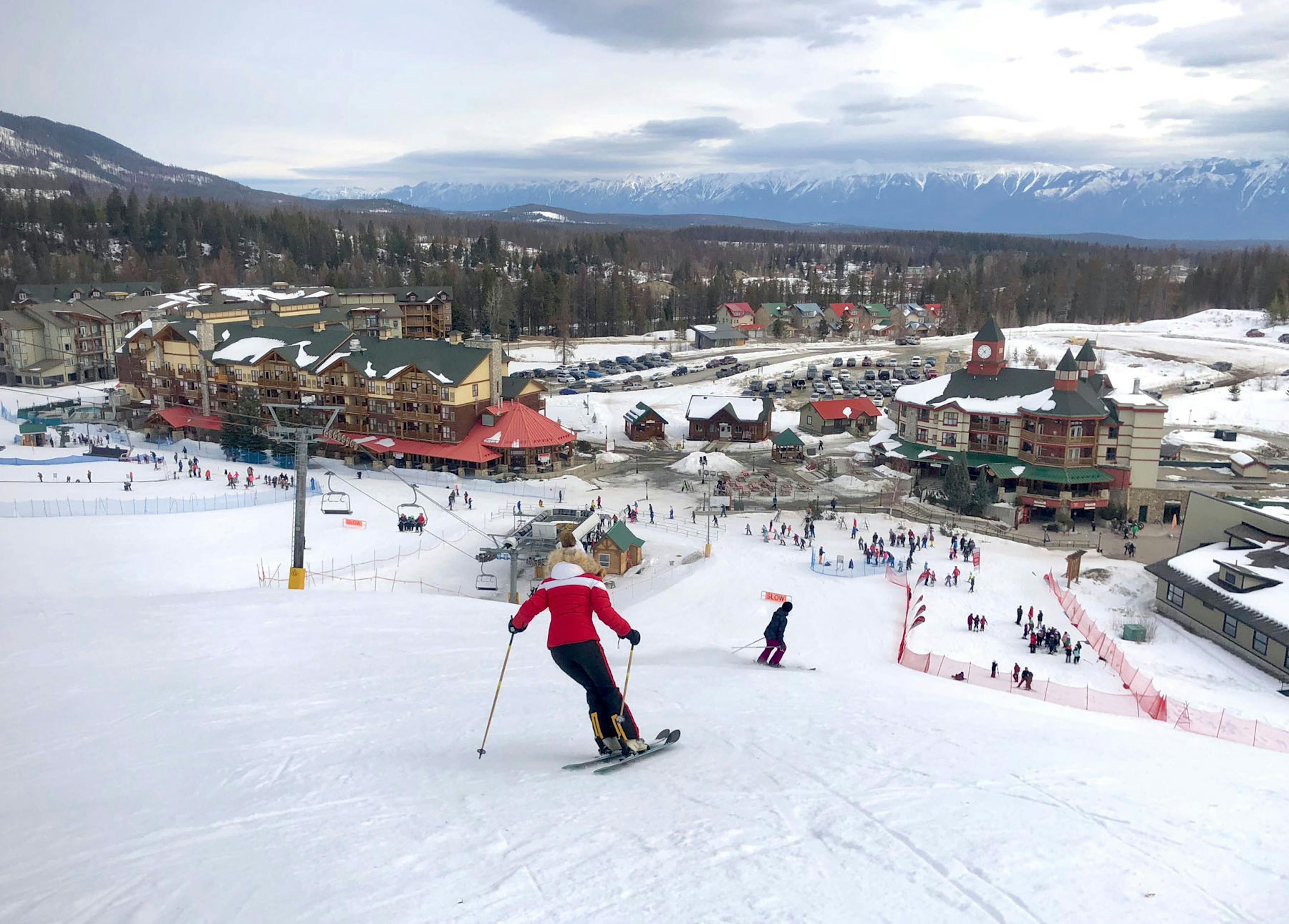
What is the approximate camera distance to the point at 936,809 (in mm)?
6691

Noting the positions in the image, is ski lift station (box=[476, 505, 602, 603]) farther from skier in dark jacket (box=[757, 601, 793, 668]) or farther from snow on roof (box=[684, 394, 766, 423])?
snow on roof (box=[684, 394, 766, 423])

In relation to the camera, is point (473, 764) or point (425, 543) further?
point (425, 543)

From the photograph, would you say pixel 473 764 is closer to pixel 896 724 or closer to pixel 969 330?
pixel 896 724

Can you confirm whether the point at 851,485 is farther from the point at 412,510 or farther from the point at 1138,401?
the point at 412,510

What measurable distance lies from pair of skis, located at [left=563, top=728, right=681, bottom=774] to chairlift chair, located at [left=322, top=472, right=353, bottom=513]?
86.7 ft

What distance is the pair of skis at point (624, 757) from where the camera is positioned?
24.7ft

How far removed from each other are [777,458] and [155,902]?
45804 millimetres

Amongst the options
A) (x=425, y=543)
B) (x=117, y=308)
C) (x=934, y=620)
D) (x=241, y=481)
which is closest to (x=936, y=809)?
(x=934, y=620)

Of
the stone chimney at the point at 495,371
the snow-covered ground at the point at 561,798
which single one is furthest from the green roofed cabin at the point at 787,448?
the snow-covered ground at the point at 561,798

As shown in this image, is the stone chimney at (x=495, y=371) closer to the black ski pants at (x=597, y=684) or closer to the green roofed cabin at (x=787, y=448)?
the green roofed cabin at (x=787, y=448)

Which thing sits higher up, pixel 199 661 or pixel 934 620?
pixel 199 661

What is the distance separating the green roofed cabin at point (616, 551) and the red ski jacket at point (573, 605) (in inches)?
853

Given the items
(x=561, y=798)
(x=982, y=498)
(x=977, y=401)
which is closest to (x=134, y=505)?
(x=561, y=798)

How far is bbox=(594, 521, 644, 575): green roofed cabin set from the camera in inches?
1153
